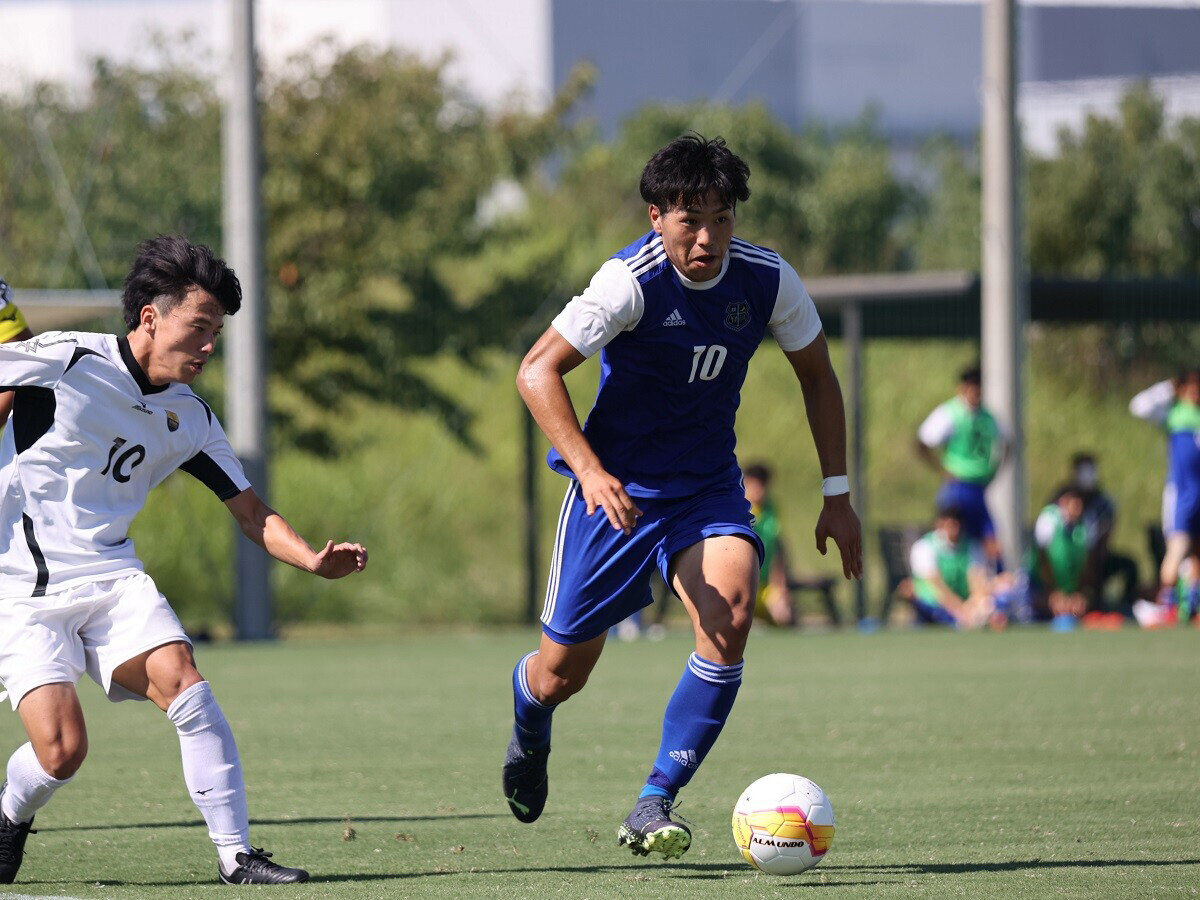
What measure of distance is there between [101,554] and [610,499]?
1.43 m

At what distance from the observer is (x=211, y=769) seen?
5059 mm

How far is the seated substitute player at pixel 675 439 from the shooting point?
538 cm

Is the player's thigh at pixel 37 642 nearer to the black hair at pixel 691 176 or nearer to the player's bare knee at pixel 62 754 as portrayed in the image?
the player's bare knee at pixel 62 754

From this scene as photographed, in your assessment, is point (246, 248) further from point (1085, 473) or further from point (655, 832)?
point (655, 832)

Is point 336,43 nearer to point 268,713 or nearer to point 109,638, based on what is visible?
point 268,713

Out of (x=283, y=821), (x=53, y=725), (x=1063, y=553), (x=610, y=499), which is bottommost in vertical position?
(x=1063, y=553)

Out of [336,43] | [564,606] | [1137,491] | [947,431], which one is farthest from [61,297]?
[1137,491]

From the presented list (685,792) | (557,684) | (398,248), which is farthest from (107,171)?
(557,684)

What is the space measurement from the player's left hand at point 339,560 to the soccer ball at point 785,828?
4.31 feet

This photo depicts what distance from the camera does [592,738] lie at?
8789 mm

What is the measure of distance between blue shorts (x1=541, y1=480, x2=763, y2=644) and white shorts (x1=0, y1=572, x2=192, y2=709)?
49.1 inches

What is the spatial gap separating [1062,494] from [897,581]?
1.74 meters

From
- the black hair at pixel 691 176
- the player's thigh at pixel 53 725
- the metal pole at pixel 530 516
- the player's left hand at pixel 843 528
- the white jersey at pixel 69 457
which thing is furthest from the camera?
the metal pole at pixel 530 516

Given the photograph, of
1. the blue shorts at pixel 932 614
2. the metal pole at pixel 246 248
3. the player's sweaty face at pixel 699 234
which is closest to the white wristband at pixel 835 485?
the player's sweaty face at pixel 699 234
